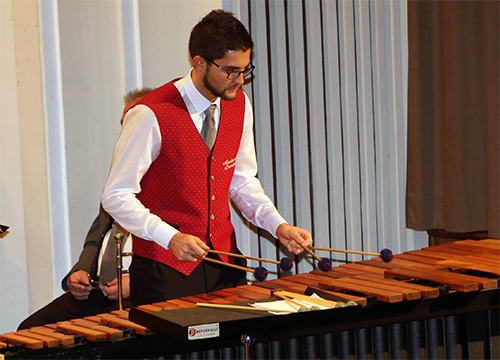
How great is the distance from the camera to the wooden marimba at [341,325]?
6.63 feet

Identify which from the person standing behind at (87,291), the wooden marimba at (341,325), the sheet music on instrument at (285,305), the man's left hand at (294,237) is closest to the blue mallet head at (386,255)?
the wooden marimba at (341,325)

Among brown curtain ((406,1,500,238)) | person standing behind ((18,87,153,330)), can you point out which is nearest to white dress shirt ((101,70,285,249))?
person standing behind ((18,87,153,330))

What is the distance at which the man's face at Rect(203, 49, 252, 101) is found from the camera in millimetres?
2555

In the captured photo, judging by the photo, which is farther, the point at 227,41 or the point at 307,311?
the point at 227,41

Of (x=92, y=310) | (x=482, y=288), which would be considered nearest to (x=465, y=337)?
(x=482, y=288)

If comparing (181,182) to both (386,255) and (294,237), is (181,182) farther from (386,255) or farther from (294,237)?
(386,255)

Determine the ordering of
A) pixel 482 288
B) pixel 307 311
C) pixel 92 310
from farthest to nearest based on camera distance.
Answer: pixel 92 310 < pixel 482 288 < pixel 307 311

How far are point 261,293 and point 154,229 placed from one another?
16.8 inches

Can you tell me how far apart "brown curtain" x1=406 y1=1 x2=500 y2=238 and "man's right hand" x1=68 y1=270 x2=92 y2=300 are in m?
2.18

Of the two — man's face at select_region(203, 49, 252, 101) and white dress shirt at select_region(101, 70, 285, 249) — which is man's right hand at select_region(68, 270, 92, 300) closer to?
white dress shirt at select_region(101, 70, 285, 249)

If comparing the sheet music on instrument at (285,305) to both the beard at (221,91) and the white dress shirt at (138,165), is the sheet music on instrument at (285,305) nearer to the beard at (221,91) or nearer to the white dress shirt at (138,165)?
the white dress shirt at (138,165)

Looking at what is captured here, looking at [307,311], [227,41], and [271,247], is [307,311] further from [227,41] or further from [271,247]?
[271,247]

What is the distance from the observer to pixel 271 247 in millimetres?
4168

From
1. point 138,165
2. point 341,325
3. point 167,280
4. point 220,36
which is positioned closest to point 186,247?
point 167,280
